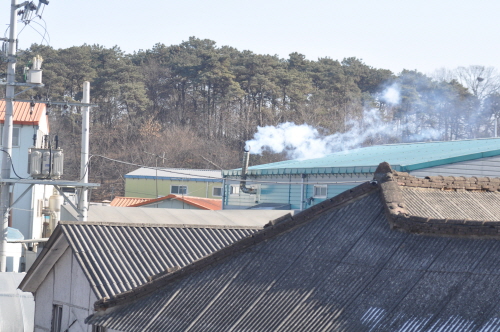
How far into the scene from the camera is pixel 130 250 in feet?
43.8

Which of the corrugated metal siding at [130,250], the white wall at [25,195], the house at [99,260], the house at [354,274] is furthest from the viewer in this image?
the white wall at [25,195]

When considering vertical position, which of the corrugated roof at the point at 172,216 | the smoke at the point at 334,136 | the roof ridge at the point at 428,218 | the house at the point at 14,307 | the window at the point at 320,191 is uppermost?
the smoke at the point at 334,136

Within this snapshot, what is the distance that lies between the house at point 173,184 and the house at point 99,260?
29798 millimetres

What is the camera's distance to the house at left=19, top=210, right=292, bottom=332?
12562 millimetres

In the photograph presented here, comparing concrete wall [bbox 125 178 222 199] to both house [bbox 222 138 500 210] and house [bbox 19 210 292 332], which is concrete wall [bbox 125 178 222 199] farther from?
house [bbox 19 210 292 332]

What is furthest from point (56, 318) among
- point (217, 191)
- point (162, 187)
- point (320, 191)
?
point (162, 187)

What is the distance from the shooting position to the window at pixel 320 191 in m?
26.0

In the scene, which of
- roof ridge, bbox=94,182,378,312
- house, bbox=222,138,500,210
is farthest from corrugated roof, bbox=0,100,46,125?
roof ridge, bbox=94,182,378,312

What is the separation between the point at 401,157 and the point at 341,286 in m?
16.4

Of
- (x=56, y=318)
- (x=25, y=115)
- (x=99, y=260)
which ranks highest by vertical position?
(x=25, y=115)

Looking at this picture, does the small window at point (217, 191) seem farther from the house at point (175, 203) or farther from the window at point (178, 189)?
the house at point (175, 203)

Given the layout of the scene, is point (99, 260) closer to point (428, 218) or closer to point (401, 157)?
point (428, 218)

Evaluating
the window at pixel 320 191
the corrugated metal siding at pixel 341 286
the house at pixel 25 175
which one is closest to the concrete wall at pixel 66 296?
the corrugated metal siding at pixel 341 286

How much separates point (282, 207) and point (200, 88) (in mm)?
38259
